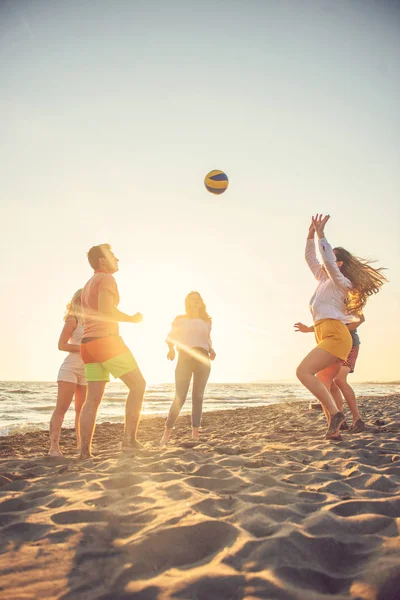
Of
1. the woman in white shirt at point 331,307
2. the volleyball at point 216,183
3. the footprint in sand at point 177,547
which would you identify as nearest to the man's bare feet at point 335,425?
the woman in white shirt at point 331,307

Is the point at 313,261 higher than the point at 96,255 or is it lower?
higher

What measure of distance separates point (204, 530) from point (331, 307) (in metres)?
3.18

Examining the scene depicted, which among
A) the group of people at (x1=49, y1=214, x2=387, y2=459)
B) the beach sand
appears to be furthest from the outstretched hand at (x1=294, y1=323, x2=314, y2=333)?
the beach sand

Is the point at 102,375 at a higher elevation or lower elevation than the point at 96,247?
lower

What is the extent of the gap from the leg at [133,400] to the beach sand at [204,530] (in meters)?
0.76

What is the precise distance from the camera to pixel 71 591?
5.86 ft

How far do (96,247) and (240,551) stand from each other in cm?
335

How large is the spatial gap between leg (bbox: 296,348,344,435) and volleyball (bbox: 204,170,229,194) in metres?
4.13

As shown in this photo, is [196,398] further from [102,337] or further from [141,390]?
[102,337]

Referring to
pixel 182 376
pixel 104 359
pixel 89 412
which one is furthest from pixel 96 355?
pixel 182 376

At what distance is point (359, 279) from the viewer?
5.00 metres

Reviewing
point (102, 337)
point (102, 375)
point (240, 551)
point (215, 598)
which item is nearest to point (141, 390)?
point (102, 375)

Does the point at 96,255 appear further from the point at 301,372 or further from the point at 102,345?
the point at 301,372

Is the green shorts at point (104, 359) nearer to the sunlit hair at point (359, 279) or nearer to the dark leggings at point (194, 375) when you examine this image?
the dark leggings at point (194, 375)
